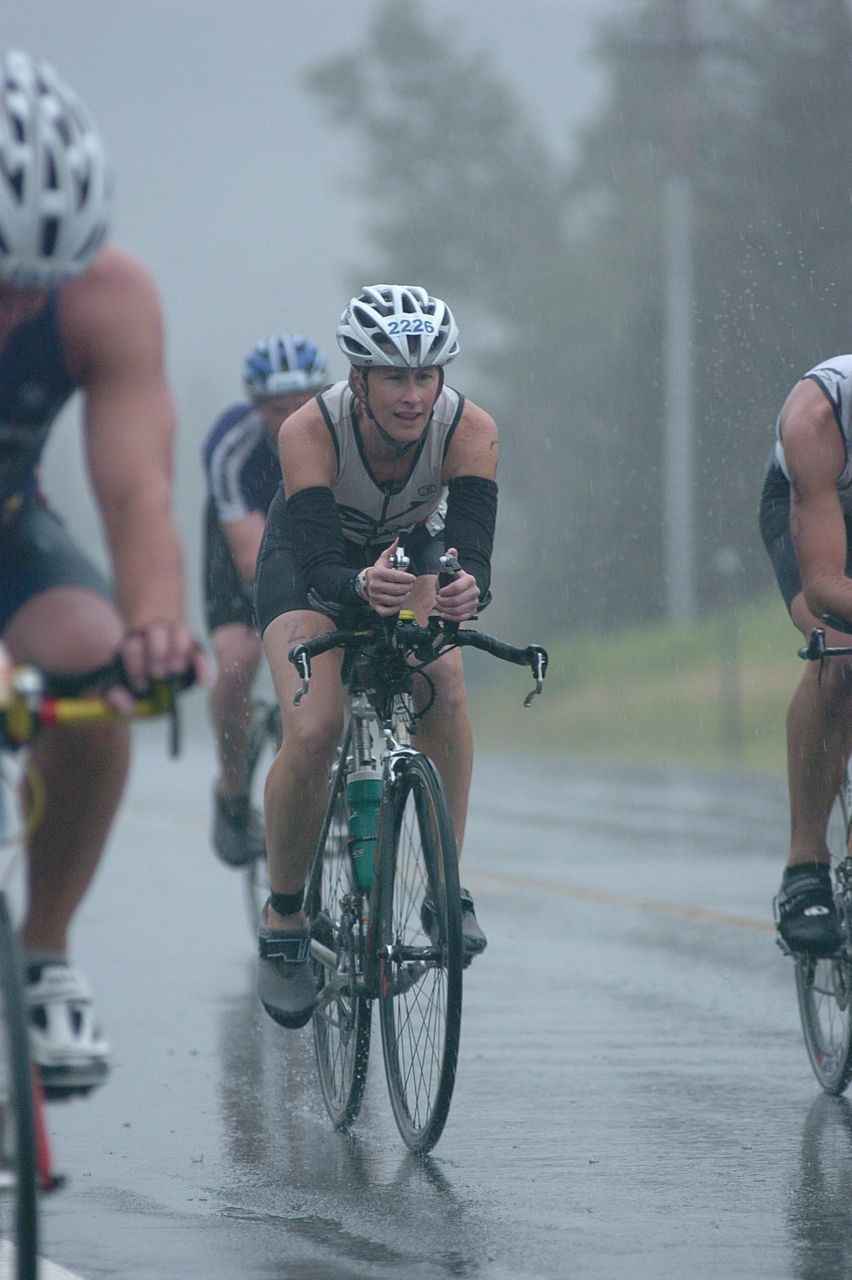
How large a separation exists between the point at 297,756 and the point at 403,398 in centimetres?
100

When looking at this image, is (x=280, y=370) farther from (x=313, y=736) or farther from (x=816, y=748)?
(x=816, y=748)

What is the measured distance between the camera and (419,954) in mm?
5965

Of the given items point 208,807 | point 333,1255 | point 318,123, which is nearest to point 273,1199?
point 333,1255

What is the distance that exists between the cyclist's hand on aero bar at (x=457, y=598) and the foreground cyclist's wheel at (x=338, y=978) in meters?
0.70

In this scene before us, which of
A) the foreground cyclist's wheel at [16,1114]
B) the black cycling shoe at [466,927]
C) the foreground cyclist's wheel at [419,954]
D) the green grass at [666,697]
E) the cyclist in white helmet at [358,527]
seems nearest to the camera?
the foreground cyclist's wheel at [16,1114]

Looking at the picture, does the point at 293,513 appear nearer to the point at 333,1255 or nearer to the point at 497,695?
the point at 333,1255

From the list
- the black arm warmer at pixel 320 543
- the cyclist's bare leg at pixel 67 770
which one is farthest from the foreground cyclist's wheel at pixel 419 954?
the cyclist's bare leg at pixel 67 770

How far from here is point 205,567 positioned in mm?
10352

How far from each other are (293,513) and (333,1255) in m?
2.14

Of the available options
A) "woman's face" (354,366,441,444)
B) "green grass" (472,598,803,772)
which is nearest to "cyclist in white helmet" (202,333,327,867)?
"woman's face" (354,366,441,444)

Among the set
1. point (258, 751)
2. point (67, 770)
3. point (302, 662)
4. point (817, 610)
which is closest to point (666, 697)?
point (258, 751)

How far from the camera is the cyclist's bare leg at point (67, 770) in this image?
4.30 metres

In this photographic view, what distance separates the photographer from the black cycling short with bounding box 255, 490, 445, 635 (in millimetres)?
6711

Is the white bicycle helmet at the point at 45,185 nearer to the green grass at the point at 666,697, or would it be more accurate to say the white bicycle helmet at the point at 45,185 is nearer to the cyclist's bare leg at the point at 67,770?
the cyclist's bare leg at the point at 67,770
